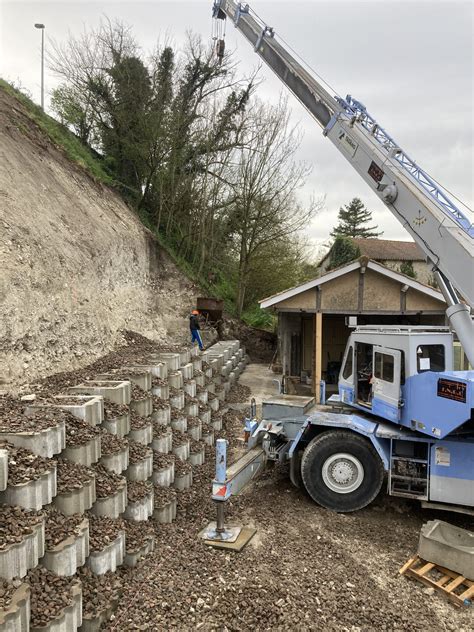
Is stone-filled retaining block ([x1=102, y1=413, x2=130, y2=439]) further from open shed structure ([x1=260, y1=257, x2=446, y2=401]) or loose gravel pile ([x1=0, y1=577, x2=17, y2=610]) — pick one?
open shed structure ([x1=260, y1=257, x2=446, y2=401])

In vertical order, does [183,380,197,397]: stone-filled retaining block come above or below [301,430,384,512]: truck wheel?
above

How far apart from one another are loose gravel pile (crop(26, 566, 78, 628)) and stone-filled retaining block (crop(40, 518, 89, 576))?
2.4 inches

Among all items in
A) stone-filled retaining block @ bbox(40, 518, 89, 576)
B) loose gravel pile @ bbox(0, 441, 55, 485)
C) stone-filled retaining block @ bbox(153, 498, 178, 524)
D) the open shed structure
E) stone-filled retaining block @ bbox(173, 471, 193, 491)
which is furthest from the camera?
the open shed structure

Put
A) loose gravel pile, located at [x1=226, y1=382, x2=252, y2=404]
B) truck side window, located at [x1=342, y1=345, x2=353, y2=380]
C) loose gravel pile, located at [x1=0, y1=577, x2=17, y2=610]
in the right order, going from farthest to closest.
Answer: loose gravel pile, located at [x1=226, y1=382, x2=252, y2=404]
truck side window, located at [x1=342, y1=345, x2=353, y2=380]
loose gravel pile, located at [x1=0, y1=577, x2=17, y2=610]

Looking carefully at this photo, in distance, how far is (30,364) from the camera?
8.43 metres

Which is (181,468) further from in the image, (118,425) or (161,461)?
(118,425)

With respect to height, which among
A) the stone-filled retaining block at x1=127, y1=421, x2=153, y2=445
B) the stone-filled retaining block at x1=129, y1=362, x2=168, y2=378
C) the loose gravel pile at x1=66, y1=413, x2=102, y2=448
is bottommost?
the stone-filled retaining block at x1=127, y1=421, x2=153, y2=445

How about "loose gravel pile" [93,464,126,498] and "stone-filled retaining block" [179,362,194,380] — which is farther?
"stone-filled retaining block" [179,362,194,380]

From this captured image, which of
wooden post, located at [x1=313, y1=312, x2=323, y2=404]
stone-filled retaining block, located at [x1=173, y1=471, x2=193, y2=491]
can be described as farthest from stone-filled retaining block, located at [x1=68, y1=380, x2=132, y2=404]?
wooden post, located at [x1=313, y1=312, x2=323, y2=404]

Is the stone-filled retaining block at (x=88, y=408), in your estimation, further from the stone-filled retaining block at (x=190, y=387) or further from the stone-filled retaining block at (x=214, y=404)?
the stone-filled retaining block at (x=214, y=404)

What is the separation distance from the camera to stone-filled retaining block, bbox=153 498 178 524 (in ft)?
21.3

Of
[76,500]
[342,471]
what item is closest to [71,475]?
[76,500]

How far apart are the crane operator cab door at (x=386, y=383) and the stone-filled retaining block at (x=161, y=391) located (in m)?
3.55

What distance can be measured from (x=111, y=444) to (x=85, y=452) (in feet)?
2.14
